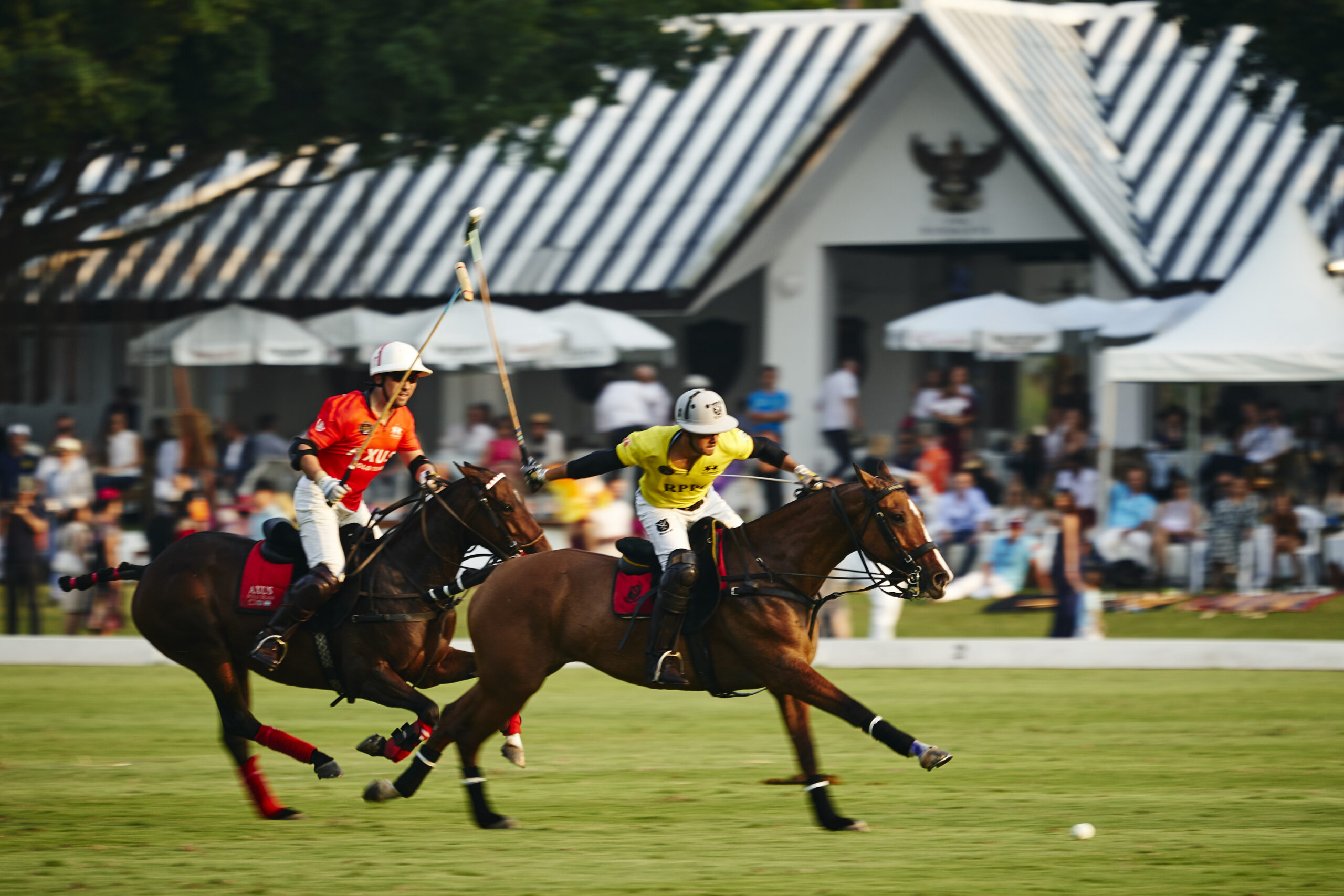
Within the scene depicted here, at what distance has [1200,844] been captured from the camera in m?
8.02

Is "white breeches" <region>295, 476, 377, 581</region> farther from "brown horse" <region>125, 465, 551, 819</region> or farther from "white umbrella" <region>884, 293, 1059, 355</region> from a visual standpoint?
"white umbrella" <region>884, 293, 1059, 355</region>

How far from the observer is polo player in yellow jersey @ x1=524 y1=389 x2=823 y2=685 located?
9023 millimetres

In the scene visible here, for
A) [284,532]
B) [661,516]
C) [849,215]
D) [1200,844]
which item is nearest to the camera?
[1200,844]

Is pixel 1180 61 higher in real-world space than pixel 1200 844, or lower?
higher

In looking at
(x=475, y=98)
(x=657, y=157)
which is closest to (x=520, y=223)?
(x=657, y=157)

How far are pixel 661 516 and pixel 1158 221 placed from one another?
50.9 ft

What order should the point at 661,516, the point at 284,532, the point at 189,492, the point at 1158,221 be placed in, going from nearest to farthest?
the point at 661,516
the point at 284,532
the point at 189,492
the point at 1158,221

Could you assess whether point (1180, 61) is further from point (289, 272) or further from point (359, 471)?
point (359, 471)

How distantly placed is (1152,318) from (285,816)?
1405 centimetres

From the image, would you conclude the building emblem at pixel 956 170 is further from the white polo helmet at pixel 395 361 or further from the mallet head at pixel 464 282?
the white polo helmet at pixel 395 361

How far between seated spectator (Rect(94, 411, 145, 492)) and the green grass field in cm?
665

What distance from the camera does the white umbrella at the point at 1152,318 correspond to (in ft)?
67.7

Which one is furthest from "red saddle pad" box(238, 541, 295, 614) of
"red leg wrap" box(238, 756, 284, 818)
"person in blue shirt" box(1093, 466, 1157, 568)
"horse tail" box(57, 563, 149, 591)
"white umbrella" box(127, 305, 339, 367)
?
"white umbrella" box(127, 305, 339, 367)

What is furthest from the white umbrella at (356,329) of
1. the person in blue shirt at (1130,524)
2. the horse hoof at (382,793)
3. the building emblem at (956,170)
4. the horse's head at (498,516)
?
the horse hoof at (382,793)
